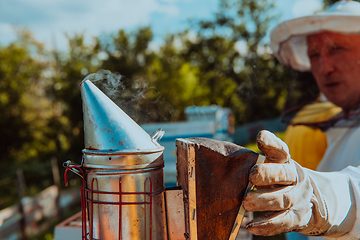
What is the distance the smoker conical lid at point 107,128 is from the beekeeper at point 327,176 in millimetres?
460

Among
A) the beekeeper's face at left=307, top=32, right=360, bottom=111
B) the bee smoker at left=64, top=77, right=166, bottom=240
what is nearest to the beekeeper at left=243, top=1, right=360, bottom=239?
the beekeeper's face at left=307, top=32, right=360, bottom=111

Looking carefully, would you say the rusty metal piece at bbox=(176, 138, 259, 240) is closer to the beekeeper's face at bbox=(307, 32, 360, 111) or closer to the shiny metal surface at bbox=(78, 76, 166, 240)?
the shiny metal surface at bbox=(78, 76, 166, 240)

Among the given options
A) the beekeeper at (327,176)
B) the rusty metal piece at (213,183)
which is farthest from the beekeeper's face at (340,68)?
the rusty metal piece at (213,183)

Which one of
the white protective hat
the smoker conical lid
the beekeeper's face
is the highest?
the white protective hat

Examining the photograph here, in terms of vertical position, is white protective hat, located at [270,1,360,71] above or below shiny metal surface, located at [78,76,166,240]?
above

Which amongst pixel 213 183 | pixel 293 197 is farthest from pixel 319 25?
pixel 213 183

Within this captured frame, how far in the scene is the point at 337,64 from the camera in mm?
2061

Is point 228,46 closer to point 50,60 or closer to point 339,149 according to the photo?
point 50,60

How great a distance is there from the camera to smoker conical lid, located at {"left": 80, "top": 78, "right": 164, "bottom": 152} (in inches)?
39.7

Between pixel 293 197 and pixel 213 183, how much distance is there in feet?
1.13

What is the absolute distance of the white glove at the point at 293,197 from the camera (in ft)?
3.34

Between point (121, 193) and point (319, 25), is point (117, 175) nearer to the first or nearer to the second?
point (121, 193)

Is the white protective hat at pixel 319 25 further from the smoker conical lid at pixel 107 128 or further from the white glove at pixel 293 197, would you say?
the smoker conical lid at pixel 107 128

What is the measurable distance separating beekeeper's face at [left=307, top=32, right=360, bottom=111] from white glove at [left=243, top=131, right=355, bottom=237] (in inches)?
41.7
